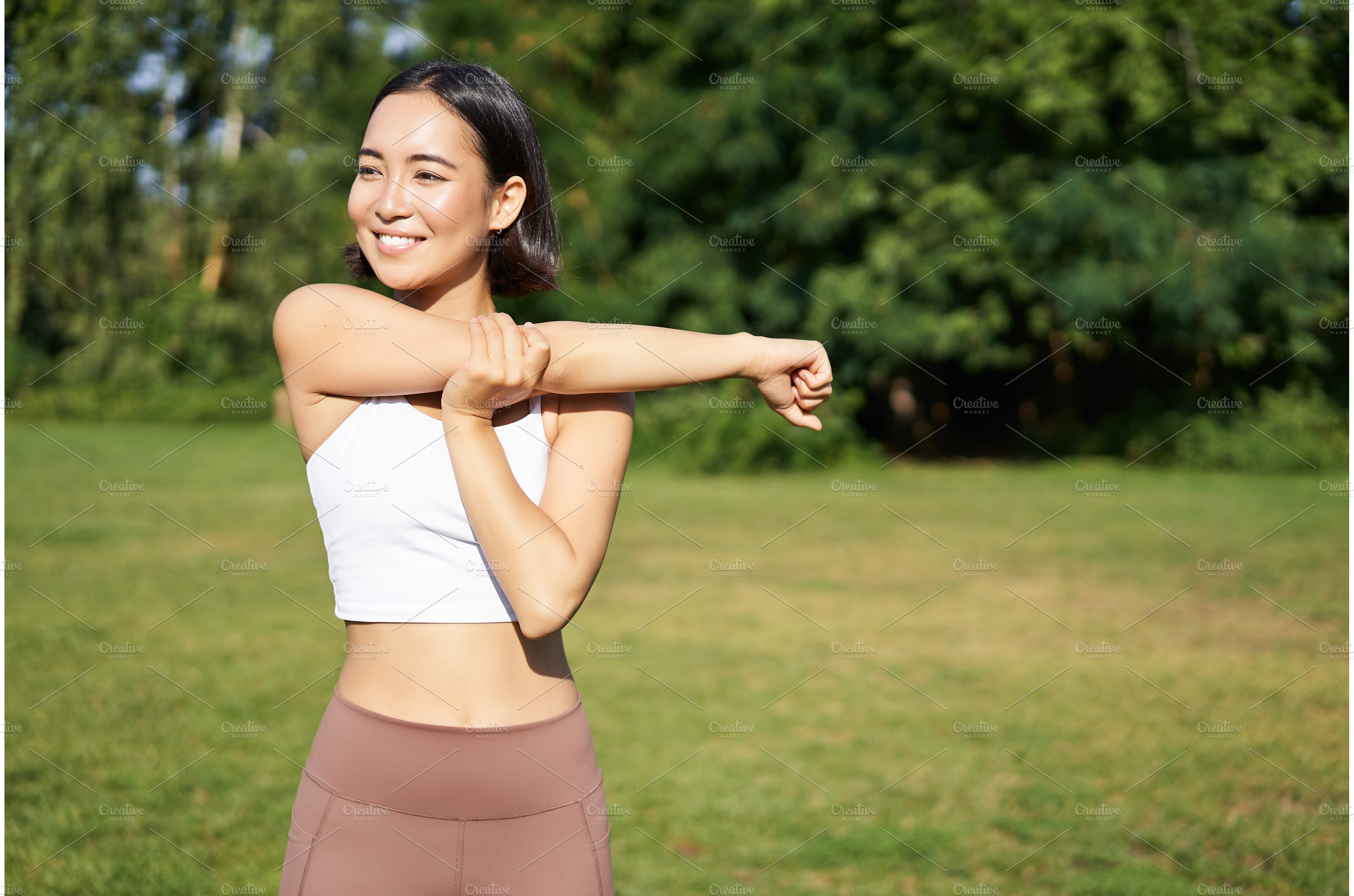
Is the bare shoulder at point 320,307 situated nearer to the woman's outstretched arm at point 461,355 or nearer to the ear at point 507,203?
the woman's outstretched arm at point 461,355

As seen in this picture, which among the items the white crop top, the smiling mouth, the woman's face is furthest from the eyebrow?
the white crop top

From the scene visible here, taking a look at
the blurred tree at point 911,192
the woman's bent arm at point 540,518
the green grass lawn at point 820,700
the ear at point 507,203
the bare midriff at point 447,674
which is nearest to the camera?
the woman's bent arm at point 540,518

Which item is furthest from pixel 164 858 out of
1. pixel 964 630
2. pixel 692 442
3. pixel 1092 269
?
pixel 1092 269

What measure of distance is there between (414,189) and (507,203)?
0.18m

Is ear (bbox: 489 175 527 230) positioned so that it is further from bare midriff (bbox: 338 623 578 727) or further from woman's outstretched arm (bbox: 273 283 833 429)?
bare midriff (bbox: 338 623 578 727)

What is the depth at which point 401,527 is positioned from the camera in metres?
1.45

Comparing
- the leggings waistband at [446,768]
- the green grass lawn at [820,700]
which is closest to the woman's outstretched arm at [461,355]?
the leggings waistband at [446,768]

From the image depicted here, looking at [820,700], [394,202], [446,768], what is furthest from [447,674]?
[820,700]

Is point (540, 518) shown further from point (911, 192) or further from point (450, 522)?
point (911, 192)

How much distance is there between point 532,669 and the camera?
1.51 metres

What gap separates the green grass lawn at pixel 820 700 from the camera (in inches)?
166

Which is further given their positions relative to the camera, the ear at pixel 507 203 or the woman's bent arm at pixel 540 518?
the ear at pixel 507 203

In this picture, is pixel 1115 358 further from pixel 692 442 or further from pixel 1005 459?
pixel 692 442

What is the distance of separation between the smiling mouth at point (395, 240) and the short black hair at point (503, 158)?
144 mm
